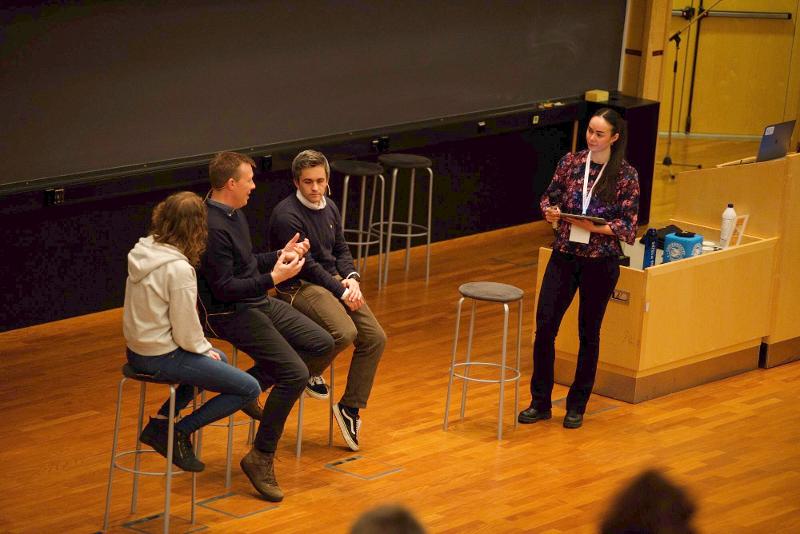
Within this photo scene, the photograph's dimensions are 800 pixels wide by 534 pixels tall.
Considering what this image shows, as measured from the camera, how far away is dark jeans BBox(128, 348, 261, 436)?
464cm

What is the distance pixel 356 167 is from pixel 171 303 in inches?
142

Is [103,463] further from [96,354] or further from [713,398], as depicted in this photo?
[713,398]

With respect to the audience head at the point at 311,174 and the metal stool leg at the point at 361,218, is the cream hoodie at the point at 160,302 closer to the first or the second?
the audience head at the point at 311,174

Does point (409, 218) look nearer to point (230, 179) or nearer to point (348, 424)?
point (348, 424)

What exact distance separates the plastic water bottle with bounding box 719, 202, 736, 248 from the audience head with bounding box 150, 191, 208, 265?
3.09m

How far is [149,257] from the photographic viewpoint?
456 centimetres

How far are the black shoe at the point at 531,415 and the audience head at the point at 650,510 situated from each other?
3.84 metres

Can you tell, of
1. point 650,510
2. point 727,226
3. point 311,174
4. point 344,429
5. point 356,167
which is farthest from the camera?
point 356,167

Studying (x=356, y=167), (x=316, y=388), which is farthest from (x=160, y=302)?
(x=356, y=167)

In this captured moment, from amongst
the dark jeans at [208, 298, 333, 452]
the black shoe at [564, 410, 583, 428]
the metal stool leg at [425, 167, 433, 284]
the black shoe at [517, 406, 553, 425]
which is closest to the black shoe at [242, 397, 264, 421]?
the dark jeans at [208, 298, 333, 452]

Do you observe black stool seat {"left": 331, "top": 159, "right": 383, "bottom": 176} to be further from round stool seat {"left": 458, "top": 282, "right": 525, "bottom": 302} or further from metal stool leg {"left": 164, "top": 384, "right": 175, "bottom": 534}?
metal stool leg {"left": 164, "top": 384, "right": 175, "bottom": 534}

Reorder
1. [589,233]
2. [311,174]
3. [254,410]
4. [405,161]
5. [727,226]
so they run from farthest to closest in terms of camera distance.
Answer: [405,161] → [727,226] → [589,233] → [311,174] → [254,410]

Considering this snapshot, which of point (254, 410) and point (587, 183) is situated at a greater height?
point (587, 183)

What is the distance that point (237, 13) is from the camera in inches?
301
